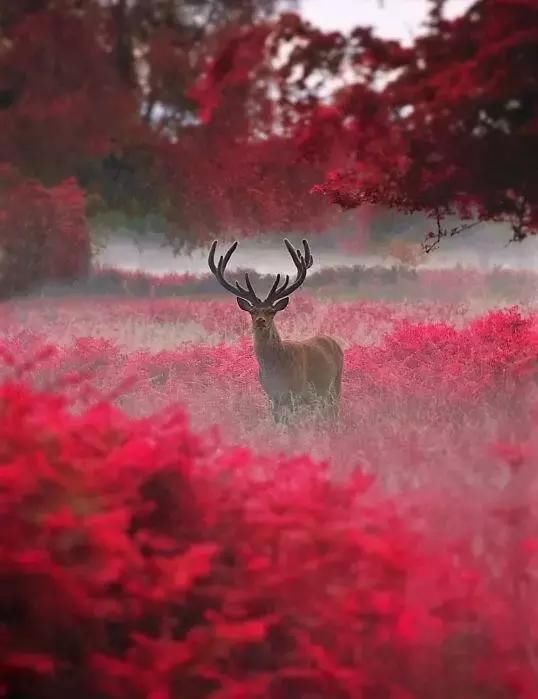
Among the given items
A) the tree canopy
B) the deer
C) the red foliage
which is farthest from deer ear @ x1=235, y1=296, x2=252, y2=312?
the red foliage

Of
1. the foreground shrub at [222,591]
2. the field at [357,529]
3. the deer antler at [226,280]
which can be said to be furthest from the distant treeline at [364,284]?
the foreground shrub at [222,591]

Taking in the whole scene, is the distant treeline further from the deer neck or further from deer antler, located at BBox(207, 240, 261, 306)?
the deer neck

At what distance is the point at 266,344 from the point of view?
164 centimetres

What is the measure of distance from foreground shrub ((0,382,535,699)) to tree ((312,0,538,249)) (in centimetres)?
54

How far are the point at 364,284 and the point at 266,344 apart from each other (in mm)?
250

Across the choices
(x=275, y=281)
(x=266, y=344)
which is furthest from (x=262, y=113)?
(x=266, y=344)

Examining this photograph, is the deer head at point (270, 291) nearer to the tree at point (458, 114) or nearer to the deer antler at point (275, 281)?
the deer antler at point (275, 281)

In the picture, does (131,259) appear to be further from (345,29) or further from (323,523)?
(323,523)

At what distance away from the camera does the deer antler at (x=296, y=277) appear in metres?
1.48

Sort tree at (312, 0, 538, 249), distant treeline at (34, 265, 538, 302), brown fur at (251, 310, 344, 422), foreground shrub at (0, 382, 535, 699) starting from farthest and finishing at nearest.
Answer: brown fur at (251, 310, 344, 422) < distant treeline at (34, 265, 538, 302) < tree at (312, 0, 538, 249) < foreground shrub at (0, 382, 535, 699)

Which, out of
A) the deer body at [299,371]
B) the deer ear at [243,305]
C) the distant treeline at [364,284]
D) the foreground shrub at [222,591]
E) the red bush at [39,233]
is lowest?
the foreground shrub at [222,591]

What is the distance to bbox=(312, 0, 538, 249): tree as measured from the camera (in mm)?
1210

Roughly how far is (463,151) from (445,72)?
0.13m

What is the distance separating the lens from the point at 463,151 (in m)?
1.28
